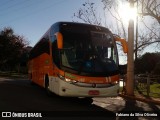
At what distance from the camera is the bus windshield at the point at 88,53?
14383 mm

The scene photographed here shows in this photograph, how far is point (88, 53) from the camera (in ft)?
47.9

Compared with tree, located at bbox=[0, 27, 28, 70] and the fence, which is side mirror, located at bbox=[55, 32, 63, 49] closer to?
the fence

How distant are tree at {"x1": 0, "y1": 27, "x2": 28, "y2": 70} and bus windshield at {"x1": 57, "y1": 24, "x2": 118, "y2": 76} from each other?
5158cm

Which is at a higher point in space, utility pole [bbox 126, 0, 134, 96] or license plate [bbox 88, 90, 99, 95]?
utility pole [bbox 126, 0, 134, 96]

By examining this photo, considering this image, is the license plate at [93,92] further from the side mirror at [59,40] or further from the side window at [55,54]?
the side mirror at [59,40]

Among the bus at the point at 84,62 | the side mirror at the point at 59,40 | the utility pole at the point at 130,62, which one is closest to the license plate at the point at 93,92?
the bus at the point at 84,62

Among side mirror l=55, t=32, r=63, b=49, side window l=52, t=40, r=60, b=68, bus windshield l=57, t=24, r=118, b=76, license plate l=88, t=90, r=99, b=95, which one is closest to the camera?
side mirror l=55, t=32, r=63, b=49

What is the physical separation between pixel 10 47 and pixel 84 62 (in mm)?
53430

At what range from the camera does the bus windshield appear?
14383mm

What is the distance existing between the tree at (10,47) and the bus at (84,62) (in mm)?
51300

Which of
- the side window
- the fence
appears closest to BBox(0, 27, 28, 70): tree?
the fence

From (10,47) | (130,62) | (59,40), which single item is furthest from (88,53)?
(10,47)

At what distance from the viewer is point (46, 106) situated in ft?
44.8

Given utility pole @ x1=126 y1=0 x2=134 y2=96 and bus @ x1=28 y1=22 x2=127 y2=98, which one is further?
utility pole @ x1=126 y1=0 x2=134 y2=96
